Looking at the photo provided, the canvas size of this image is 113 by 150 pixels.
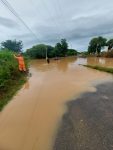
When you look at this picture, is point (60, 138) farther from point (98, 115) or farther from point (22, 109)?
point (22, 109)

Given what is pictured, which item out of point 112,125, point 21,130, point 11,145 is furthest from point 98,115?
point 11,145

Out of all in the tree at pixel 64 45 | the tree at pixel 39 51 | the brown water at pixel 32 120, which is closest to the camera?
the brown water at pixel 32 120

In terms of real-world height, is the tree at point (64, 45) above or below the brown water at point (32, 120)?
above

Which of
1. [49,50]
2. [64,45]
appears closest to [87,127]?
[49,50]

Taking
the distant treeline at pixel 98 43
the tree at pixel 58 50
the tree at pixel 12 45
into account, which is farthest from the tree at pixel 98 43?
the tree at pixel 12 45

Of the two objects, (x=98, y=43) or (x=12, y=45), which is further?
(x=12, y=45)

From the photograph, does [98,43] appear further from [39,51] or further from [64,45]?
[39,51]

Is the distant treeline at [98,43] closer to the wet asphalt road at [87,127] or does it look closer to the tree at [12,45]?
the tree at [12,45]

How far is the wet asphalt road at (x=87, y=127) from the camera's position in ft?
12.2

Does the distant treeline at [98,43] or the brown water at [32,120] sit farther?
the distant treeline at [98,43]

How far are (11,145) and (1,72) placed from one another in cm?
570

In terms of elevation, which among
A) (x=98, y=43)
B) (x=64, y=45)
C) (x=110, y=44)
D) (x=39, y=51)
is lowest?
(x=39, y=51)

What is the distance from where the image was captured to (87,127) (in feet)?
14.6

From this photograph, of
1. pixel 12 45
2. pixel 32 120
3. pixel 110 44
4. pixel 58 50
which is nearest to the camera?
pixel 32 120
